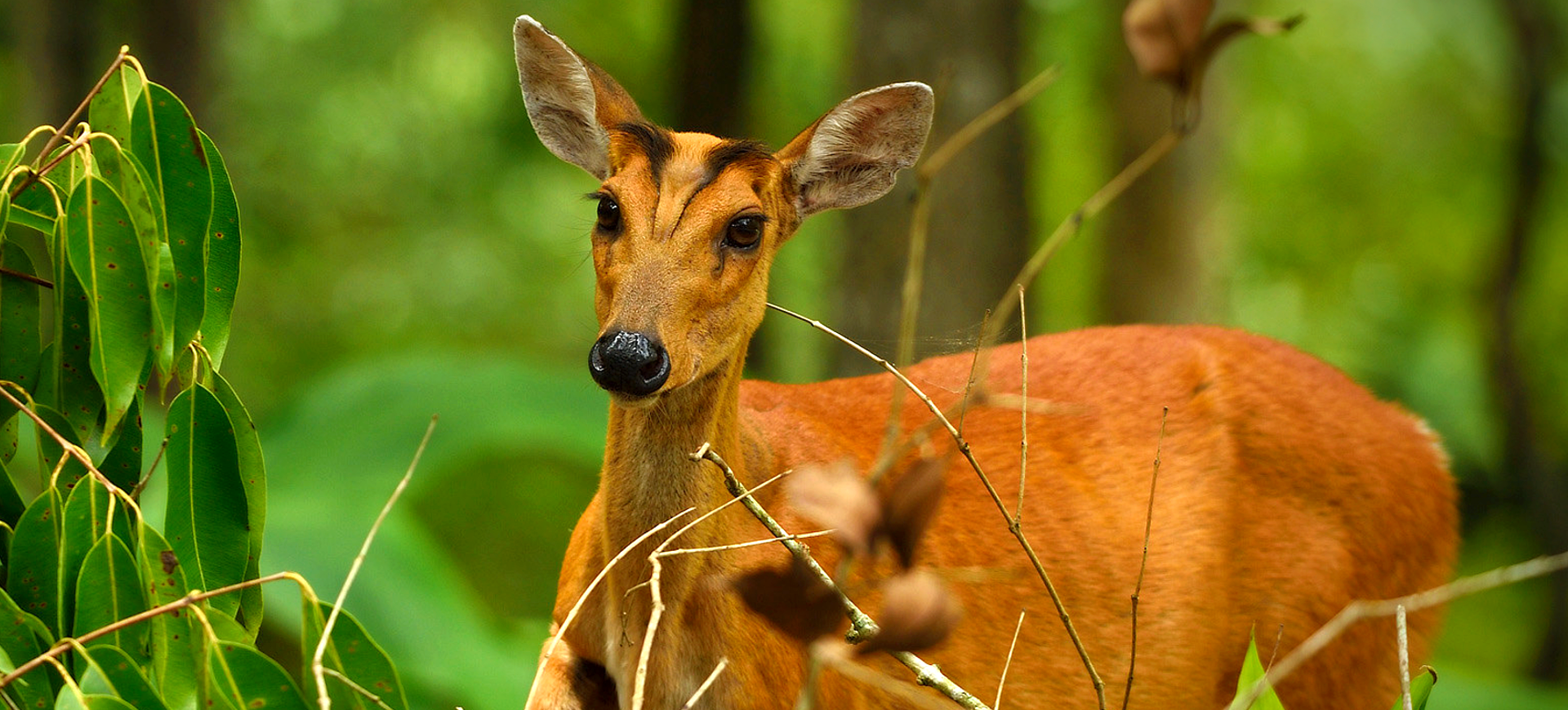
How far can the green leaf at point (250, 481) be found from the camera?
3.09m

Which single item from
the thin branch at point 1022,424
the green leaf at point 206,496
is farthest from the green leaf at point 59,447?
the thin branch at point 1022,424

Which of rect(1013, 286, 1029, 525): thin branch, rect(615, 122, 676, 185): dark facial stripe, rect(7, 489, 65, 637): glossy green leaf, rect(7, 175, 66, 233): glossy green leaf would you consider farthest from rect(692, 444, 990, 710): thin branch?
rect(7, 175, 66, 233): glossy green leaf

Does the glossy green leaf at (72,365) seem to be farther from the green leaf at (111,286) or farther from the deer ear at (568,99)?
the deer ear at (568,99)

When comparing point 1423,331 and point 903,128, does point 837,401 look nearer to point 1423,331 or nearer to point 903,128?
point 903,128

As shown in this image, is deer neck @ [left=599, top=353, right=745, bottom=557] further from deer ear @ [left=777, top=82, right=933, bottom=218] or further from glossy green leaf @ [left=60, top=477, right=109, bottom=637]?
glossy green leaf @ [left=60, top=477, right=109, bottom=637]

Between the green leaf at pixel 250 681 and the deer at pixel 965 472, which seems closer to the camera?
the green leaf at pixel 250 681

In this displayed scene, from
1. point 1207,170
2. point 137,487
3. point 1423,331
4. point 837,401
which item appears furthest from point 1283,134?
point 137,487

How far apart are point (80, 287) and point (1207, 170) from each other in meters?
7.87

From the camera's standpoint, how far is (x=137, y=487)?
3236mm

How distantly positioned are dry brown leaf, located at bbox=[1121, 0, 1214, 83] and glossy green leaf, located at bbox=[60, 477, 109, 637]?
6.66 ft

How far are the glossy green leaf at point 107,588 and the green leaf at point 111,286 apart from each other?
0.27 metres

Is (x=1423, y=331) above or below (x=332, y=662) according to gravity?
below

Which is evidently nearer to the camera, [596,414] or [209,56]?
[596,414]

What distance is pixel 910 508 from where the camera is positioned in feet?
5.52
